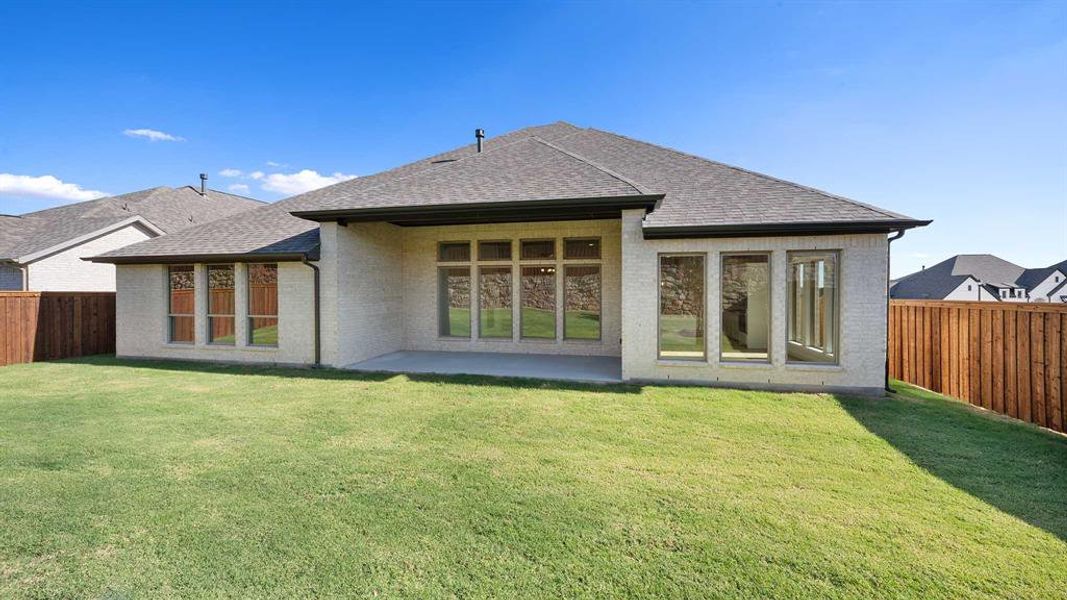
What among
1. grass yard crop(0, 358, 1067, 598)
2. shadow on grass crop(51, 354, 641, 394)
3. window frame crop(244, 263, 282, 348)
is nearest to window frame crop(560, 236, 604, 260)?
shadow on grass crop(51, 354, 641, 394)

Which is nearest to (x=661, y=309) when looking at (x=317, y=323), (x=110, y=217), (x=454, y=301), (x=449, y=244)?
(x=454, y=301)

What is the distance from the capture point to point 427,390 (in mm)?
7184

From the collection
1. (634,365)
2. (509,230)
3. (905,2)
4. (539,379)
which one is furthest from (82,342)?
(905,2)

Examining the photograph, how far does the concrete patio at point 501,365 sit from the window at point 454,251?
2.39m

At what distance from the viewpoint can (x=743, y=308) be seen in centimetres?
768

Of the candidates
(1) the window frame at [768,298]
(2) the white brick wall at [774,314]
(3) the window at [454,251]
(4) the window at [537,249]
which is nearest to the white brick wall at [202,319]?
(3) the window at [454,251]

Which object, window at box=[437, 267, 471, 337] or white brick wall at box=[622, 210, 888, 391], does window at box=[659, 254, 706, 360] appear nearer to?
white brick wall at box=[622, 210, 888, 391]

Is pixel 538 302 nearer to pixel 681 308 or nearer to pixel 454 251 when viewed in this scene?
pixel 454 251

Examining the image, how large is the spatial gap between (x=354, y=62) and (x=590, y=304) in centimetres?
1117

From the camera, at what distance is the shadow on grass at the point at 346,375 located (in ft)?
24.5

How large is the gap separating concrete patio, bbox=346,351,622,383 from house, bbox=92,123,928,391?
12 centimetres

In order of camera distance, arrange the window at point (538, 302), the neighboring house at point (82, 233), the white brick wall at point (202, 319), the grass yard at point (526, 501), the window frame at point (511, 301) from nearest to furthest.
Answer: the grass yard at point (526, 501), the white brick wall at point (202, 319), the window at point (538, 302), the window frame at point (511, 301), the neighboring house at point (82, 233)

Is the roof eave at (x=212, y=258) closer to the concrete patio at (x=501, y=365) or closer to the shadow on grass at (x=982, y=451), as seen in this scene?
the concrete patio at (x=501, y=365)

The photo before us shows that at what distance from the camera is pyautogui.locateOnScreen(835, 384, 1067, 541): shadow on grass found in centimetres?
354
